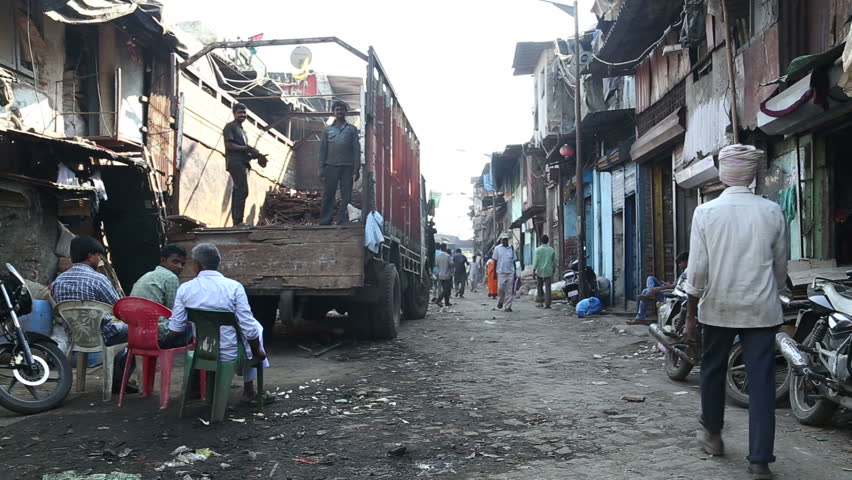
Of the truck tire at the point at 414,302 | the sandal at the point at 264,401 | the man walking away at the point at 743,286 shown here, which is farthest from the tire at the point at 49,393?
the truck tire at the point at 414,302

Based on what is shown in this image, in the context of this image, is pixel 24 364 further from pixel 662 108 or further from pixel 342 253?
pixel 662 108

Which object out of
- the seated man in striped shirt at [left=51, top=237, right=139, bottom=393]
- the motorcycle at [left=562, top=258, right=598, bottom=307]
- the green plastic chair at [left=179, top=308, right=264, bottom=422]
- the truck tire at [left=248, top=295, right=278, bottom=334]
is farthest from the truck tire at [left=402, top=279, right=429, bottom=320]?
the green plastic chair at [left=179, top=308, right=264, bottom=422]

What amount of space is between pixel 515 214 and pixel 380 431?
103 feet

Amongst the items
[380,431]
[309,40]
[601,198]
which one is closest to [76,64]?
[309,40]

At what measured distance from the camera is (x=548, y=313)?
15.2 m

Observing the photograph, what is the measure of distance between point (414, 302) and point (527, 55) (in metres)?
16.8

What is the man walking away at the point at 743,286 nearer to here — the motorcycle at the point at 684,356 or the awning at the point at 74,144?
the motorcycle at the point at 684,356

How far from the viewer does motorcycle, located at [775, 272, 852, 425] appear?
4.22 meters

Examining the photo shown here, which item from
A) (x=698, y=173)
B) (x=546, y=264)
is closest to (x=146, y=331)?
(x=698, y=173)

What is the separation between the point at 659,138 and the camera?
12359 mm

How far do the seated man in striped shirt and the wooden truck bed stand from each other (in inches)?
84.5

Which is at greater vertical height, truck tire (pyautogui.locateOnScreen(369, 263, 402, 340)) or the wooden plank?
the wooden plank

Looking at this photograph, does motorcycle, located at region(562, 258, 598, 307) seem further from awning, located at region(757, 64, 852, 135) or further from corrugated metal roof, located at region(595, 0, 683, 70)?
awning, located at region(757, 64, 852, 135)

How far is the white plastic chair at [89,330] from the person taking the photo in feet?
17.9
